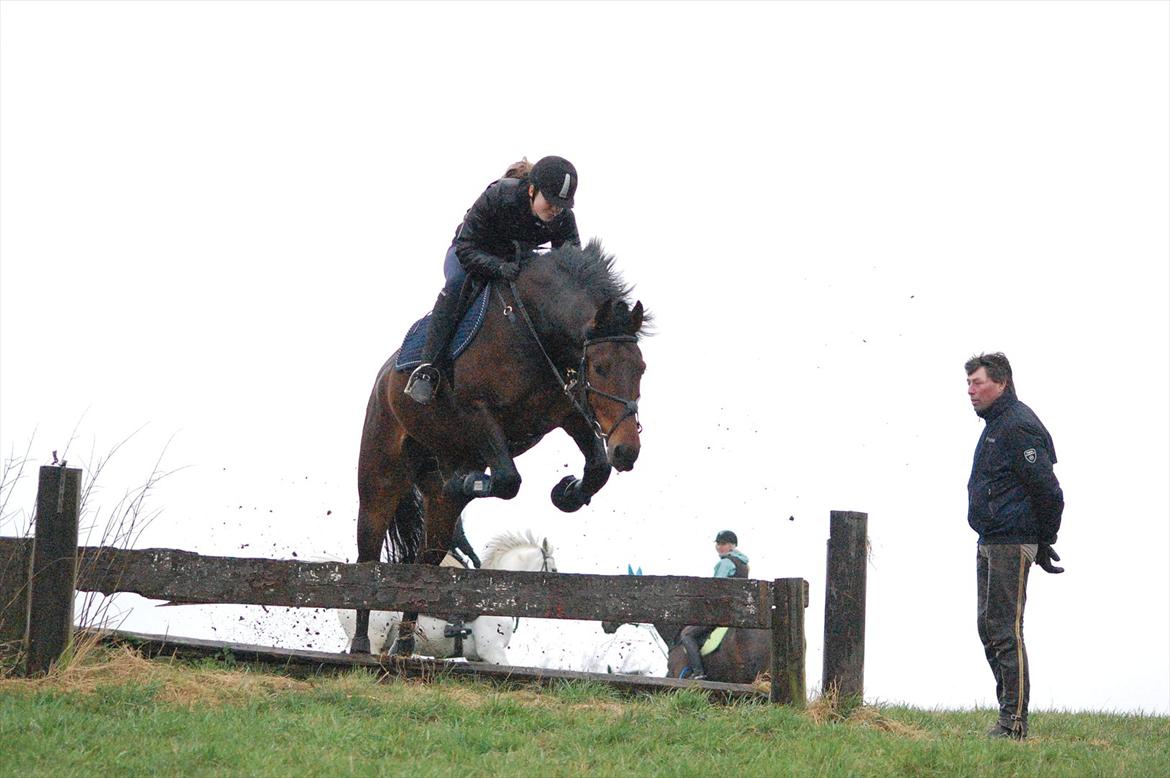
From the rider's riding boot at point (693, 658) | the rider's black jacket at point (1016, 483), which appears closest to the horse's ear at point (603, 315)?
the rider's black jacket at point (1016, 483)

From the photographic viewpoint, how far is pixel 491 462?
272 inches

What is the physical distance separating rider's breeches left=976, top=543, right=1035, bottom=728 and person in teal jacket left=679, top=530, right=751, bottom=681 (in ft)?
15.7

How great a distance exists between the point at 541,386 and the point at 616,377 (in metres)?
0.71

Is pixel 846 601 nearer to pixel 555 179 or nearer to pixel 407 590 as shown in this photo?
pixel 407 590

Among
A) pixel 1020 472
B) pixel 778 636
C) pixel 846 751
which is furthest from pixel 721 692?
pixel 1020 472

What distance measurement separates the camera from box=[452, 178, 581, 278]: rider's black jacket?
711cm

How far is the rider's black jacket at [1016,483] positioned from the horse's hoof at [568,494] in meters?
2.14

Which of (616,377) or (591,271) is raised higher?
(591,271)

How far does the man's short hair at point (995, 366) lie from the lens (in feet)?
20.6

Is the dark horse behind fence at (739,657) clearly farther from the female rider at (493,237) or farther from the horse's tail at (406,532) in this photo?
the female rider at (493,237)

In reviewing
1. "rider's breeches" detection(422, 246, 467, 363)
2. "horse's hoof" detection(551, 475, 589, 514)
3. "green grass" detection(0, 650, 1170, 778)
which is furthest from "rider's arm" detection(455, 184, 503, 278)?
"green grass" detection(0, 650, 1170, 778)

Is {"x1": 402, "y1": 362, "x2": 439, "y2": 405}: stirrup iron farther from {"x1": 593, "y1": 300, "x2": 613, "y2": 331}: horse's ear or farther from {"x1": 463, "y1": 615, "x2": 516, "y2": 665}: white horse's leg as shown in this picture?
{"x1": 463, "y1": 615, "x2": 516, "y2": 665}: white horse's leg

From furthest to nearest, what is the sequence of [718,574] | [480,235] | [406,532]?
[718,574], [406,532], [480,235]

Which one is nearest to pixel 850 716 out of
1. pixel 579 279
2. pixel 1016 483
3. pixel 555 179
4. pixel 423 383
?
pixel 1016 483
